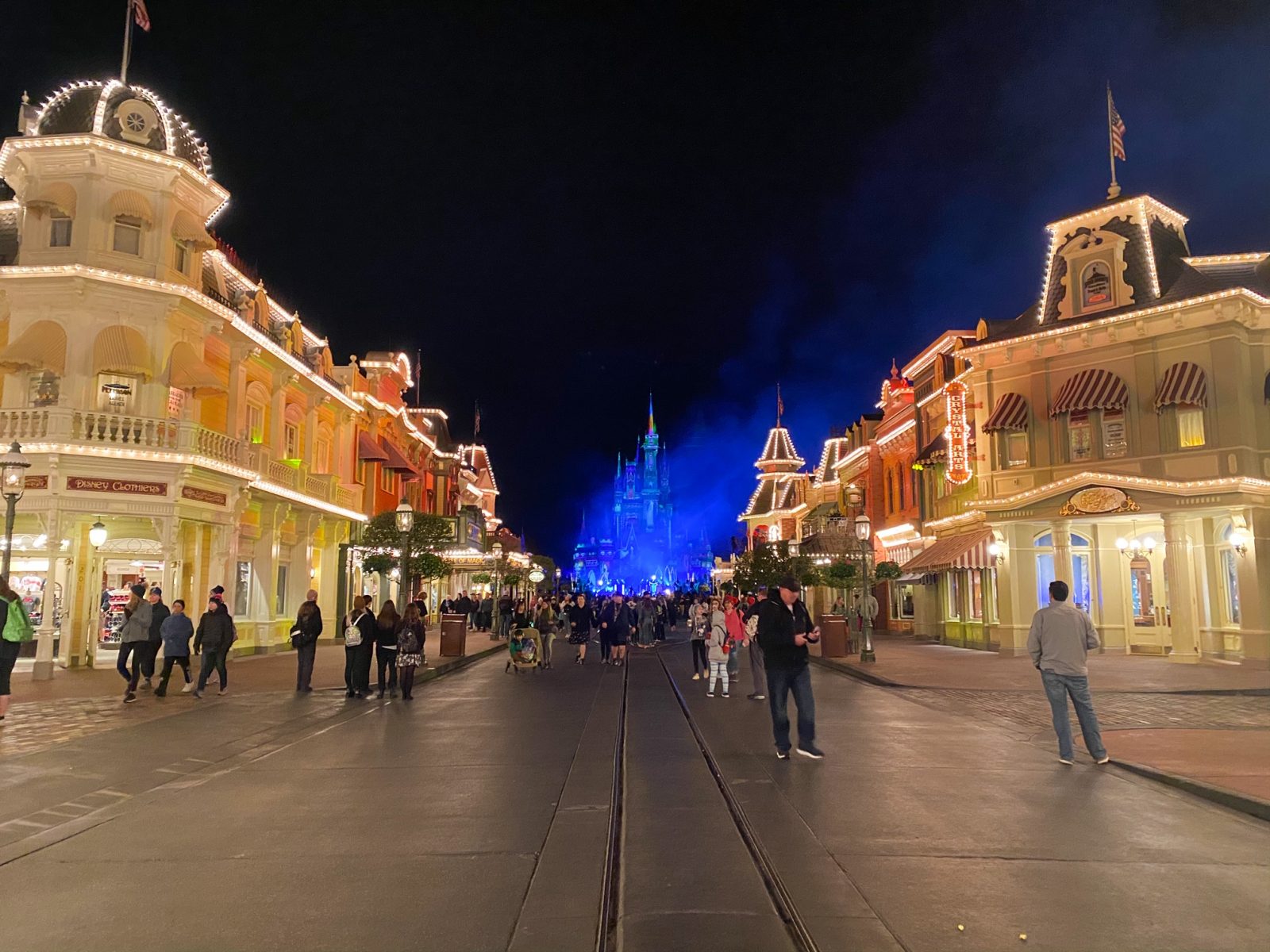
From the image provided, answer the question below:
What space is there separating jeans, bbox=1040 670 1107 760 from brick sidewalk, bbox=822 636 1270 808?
344 mm

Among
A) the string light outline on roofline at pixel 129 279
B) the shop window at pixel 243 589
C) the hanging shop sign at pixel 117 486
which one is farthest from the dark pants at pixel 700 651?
the string light outline on roofline at pixel 129 279

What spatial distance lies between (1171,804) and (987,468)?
70.4 ft

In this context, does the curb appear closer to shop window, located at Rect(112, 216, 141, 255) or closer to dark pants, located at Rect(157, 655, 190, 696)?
dark pants, located at Rect(157, 655, 190, 696)

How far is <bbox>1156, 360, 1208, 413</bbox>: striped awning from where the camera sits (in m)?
23.6

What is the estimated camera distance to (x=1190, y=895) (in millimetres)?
5547

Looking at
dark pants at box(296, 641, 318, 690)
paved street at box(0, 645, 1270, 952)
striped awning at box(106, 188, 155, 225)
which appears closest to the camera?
paved street at box(0, 645, 1270, 952)

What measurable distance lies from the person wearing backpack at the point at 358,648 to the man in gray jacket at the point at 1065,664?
35.4 feet

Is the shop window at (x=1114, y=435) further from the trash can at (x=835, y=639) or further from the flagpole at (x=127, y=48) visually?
the flagpole at (x=127, y=48)

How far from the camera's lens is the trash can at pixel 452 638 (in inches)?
1053

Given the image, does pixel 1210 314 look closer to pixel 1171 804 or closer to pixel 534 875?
pixel 1171 804

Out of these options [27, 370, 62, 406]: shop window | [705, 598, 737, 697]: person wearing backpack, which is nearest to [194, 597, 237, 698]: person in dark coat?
[705, 598, 737, 697]: person wearing backpack

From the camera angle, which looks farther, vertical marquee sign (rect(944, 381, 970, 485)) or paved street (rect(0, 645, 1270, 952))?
vertical marquee sign (rect(944, 381, 970, 485))

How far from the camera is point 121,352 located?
2131cm

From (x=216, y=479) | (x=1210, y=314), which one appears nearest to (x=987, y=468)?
(x=1210, y=314)
